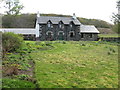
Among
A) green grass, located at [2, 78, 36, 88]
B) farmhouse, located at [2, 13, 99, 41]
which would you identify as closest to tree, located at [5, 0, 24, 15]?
farmhouse, located at [2, 13, 99, 41]

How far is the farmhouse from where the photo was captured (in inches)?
1547

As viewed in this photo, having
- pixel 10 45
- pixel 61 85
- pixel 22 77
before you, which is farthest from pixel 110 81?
pixel 10 45

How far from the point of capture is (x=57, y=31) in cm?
3981

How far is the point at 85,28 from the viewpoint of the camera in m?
42.9

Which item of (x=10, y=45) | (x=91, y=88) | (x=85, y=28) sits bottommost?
(x=91, y=88)

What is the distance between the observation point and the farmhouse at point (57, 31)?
3928cm

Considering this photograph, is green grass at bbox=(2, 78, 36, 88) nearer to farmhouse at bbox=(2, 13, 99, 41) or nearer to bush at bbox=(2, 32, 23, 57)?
bush at bbox=(2, 32, 23, 57)

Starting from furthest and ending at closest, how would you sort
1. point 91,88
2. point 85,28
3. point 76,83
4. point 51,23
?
point 85,28 → point 51,23 → point 76,83 → point 91,88

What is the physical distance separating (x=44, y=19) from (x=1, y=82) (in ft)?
111

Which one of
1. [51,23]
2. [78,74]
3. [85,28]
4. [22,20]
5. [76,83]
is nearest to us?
[76,83]

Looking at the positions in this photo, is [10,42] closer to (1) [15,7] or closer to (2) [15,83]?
(2) [15,83]

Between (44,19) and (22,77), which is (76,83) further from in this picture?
(44,19)

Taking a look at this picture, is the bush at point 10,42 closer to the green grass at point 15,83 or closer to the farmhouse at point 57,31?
the green grass at point 15,83

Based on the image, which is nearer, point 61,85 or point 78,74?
point 61,85
